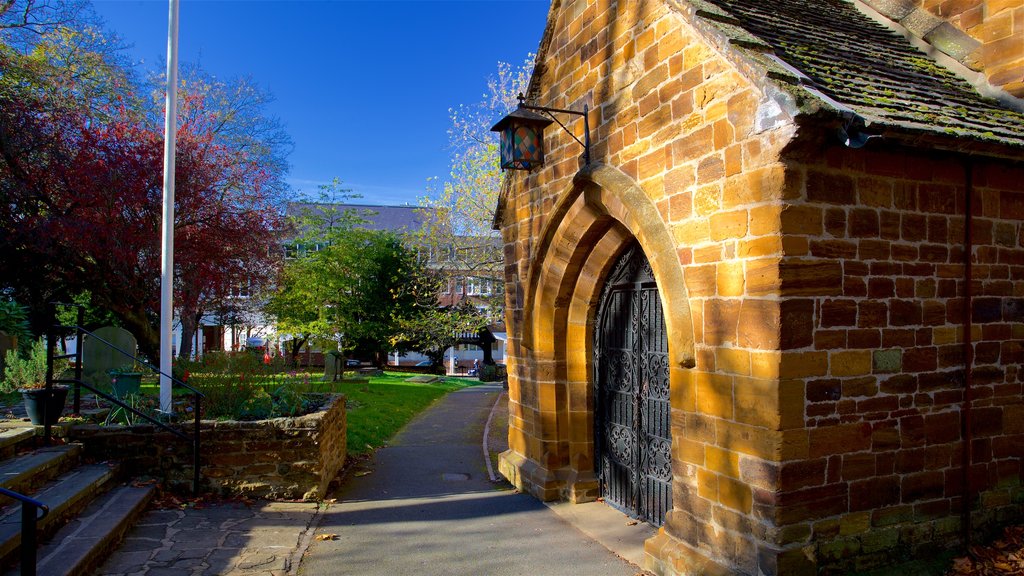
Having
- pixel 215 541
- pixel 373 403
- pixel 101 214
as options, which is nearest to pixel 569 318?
pixel 215 541

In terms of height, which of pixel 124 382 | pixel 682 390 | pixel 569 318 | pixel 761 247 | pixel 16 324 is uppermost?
pixel 761 247

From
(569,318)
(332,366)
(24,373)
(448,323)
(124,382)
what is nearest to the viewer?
(569,318)

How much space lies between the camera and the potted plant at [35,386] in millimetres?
6289

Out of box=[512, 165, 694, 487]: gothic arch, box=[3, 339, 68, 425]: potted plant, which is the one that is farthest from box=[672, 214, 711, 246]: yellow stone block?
box=[3, 339, 68, 425]: potted plant

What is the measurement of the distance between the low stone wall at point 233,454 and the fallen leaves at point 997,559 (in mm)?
6082

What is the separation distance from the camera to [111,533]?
5055mm

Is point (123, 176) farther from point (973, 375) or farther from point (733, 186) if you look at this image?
point (973, 375)

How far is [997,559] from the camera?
181 inches

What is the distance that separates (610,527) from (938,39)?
6022 mm

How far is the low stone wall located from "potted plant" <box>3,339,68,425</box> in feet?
1.12

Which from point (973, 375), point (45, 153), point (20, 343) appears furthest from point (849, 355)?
point (45, 153)

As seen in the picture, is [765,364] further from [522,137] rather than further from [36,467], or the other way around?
[36,467]

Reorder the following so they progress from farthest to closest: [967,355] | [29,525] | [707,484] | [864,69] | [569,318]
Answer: [569,318]
[864,69]
[967,355]
[707,484]
[29,525]

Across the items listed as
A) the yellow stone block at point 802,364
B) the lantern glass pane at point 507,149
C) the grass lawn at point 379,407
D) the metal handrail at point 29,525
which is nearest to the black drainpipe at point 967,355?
the yellow stone block at point 802,364
